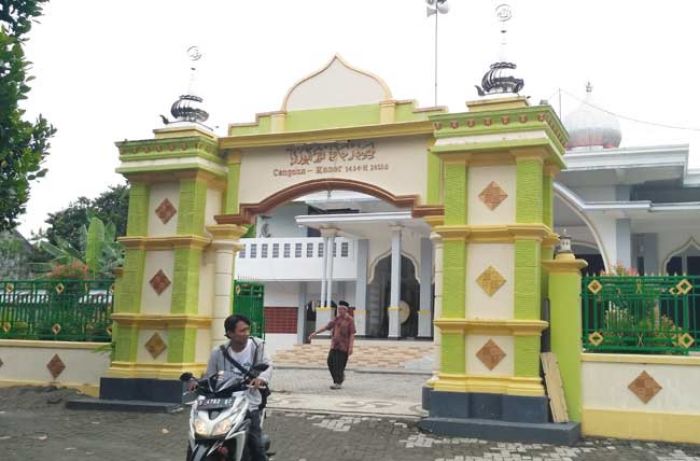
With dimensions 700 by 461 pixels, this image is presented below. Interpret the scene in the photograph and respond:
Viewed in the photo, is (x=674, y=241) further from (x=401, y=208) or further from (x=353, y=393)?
(x=401, y=208)

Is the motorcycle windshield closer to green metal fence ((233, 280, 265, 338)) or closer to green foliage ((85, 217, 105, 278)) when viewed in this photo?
green metal fence ((233, 280, 265, 338))

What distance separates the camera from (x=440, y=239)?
8711mm

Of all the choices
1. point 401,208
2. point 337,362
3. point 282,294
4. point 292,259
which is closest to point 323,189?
point 401,208

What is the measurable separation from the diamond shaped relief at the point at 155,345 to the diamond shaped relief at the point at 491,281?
4244 mm

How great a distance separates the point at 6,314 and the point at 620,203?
524 inches

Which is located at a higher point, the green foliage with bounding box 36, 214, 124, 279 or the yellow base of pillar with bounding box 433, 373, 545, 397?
the green foliage with bounding box 36, 214, 124, 279

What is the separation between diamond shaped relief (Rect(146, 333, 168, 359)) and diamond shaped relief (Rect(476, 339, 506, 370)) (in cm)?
415

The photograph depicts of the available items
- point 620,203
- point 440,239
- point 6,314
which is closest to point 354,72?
point 440,239

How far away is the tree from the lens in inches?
236

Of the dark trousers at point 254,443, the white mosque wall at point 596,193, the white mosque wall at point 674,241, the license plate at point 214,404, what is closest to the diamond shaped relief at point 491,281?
the dark trousers at point 254,443

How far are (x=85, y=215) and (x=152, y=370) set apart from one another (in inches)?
952

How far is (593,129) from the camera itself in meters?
19.4

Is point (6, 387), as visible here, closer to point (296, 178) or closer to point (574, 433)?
point (296, 178)

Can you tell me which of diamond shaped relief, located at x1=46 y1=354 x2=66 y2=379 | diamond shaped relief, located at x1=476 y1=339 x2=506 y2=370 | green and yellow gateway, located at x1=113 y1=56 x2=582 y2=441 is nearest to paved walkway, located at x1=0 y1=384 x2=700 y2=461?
green and yellow gateway, located at x1=113 y1=56 x2=582 y2=441
